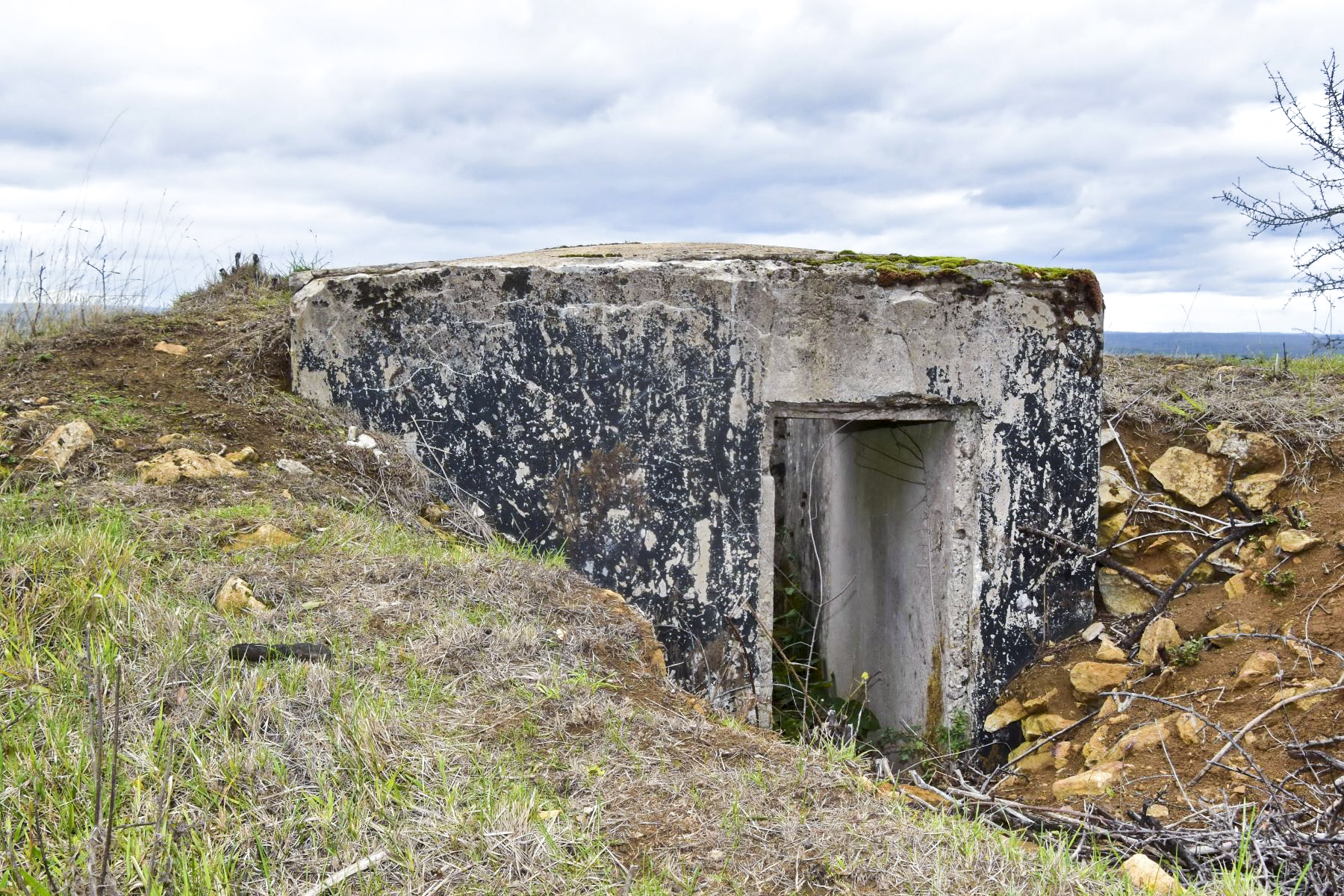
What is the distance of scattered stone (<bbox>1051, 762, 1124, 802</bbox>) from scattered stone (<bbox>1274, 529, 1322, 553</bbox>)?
1.47 meters

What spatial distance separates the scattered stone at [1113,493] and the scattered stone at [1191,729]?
4.36 ft

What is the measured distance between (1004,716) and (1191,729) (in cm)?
97

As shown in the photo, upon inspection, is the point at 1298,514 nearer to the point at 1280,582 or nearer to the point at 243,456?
the point at 1280,582

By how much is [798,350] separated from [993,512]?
1.19 m

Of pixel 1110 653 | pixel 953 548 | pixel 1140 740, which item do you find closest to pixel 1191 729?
pixel 1140 740

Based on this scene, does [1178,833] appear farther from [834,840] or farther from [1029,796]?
[834,840]

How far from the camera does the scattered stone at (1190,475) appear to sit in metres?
4.74

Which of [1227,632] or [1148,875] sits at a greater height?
[1227,632]

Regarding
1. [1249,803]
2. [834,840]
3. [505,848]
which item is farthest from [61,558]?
[1249,803]

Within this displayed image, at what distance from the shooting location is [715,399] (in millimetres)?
4215

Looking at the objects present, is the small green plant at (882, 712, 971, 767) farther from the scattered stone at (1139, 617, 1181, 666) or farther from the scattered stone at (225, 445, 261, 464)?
the scattered stone at (225, 445, 261, 464)

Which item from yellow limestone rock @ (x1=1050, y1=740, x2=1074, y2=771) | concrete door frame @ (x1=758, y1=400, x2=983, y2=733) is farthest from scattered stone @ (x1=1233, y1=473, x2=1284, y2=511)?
yellow limestone rock @ (x1=1050, y1=740, x2=1074, y2=771)

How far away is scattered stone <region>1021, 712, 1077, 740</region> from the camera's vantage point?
13.8ft

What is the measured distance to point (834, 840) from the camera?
2279mm
